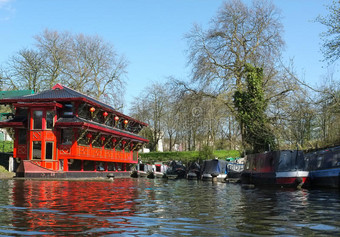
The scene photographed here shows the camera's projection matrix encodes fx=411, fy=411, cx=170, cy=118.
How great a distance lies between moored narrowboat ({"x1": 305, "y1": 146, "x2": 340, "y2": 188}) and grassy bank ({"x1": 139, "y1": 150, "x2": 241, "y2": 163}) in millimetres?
27878

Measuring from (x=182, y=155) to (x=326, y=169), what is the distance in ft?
124

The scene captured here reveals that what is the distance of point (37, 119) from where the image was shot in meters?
34.4

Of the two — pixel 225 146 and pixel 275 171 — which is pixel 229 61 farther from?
pixel 225 146

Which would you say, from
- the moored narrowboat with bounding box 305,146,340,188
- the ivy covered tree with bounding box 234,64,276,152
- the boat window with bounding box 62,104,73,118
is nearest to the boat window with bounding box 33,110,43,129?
the boat window with bounding box 62,104,73,118

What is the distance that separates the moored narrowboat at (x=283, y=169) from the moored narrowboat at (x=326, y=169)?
882 mm

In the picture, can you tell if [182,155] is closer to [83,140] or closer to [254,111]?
[254,111]

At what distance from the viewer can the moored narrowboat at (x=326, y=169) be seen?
24.0 meters

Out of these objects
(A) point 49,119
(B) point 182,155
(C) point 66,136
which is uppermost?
(A) point 49,119

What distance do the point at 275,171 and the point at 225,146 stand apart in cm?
4470

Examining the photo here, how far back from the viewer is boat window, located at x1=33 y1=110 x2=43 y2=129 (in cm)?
3425

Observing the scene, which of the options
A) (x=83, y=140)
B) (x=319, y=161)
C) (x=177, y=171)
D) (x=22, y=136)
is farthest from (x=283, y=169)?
(x=177, y=171)

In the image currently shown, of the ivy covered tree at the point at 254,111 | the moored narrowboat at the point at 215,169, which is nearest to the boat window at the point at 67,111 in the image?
the ivy covered tree at the point at 254,111

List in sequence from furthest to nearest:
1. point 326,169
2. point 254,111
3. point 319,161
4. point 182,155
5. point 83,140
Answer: point 182,155
point 254,111
point 83,140
point 319,161
point 326,169

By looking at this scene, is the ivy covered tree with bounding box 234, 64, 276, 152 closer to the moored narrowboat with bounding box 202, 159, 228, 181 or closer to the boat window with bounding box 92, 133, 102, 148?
the moored narrowboat with bounding box 202, 159, 228, 181
